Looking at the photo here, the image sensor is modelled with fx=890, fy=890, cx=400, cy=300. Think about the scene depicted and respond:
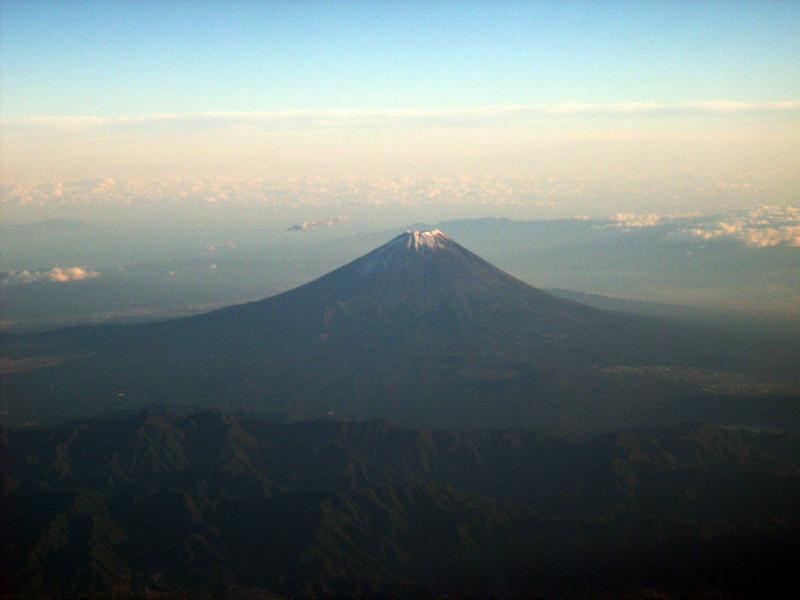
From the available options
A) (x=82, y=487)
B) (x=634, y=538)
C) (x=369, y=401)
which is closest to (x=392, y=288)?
(x=369, y=401)

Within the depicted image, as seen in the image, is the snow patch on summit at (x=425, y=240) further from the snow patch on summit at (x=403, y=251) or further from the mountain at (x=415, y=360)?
the mountain at (x=415, y=360)

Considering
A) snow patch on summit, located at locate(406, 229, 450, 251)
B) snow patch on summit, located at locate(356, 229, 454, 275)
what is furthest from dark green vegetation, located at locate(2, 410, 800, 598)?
snow patch on summit, located at locate(406, 229, 450, 251)

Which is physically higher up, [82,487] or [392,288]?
[392,288]

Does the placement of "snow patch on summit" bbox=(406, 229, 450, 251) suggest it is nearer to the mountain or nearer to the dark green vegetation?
the mountain

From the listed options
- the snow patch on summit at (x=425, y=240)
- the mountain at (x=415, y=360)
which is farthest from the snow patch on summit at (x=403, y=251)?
the mountain at (x=415, y=360)

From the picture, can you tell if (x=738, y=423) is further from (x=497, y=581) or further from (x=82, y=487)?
(x=82, y=487)
